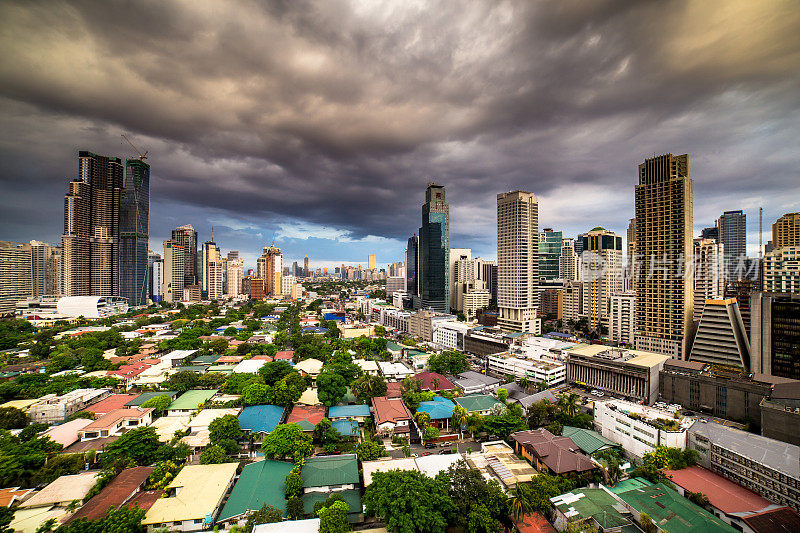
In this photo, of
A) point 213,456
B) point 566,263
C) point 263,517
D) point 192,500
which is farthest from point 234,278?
point 263,517

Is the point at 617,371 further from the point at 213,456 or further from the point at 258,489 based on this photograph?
the point at 213,456

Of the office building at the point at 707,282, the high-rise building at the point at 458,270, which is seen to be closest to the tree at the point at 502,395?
the office building at the point at 707,282

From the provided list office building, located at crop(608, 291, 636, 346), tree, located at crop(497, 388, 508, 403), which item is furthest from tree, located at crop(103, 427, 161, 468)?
office building, located at crop(608, 291, 636, 346)

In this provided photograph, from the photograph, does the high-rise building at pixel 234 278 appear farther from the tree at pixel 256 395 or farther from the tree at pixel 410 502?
the tree at pixel 410 502

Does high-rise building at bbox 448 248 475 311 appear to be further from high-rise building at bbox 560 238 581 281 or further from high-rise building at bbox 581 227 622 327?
high-rise building at bbox 581 227 622 327

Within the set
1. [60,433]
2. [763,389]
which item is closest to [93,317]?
[60,433]
